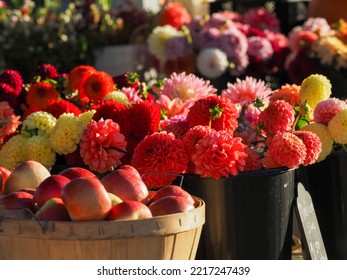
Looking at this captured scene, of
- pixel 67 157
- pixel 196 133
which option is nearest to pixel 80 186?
pixel 196 133

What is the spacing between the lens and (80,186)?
6.42 ft

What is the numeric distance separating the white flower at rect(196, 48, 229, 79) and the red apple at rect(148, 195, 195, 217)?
3371 millimetres

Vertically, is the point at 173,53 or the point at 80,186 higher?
the point at 80,186

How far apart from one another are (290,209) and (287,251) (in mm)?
127

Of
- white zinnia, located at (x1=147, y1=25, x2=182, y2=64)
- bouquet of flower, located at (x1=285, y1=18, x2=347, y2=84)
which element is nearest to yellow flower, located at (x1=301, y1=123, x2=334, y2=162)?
bouquet of flower, located at (x1=285, y1=18, x2=347, y2=84)

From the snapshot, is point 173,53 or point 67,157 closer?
point 67,157

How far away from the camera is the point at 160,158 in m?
2.45

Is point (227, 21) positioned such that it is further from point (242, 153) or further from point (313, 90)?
point (242, 153)

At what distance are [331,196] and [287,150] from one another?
0.49 metres

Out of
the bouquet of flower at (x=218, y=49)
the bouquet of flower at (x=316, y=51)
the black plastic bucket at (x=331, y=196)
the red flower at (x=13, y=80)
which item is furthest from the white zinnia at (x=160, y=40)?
the black plastic bucket at (x=331, y=196)

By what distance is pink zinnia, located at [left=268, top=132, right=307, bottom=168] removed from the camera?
2.49 meters

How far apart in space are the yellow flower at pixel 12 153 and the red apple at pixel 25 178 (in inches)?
19.9

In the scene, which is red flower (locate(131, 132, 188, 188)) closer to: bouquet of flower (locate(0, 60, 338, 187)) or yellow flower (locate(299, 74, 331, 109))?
bouquet of flower (locate(0, 60, 338, 187))

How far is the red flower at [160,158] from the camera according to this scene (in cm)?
245
